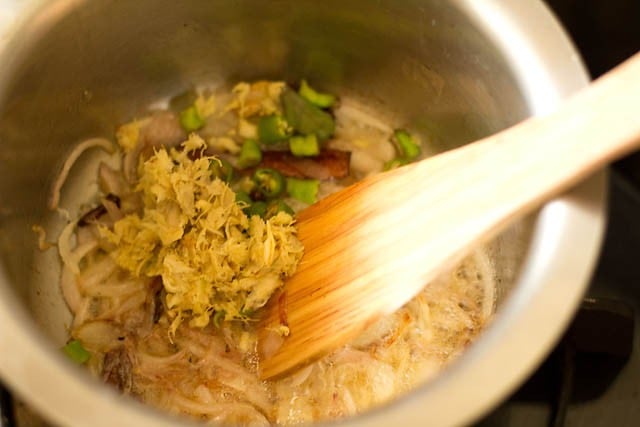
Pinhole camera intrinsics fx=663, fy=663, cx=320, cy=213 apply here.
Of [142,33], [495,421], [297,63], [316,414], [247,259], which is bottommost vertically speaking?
[495,421]

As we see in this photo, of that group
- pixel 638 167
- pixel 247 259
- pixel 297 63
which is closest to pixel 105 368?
pixel 247 259

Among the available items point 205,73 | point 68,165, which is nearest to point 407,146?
point 205,73

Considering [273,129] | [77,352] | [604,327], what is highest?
[273,129]

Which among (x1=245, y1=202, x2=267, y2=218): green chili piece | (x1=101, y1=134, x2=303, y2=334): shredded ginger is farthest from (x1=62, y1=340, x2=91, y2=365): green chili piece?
(x1=245, y1=202, x2=267, y2=218): green chili piece

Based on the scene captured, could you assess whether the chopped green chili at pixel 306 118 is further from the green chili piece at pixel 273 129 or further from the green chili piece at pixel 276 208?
the green chili piece at pixel 276 208

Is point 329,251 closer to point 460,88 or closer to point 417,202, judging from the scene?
point 417,202

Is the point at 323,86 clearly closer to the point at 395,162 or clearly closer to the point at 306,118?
the point at 306,118
